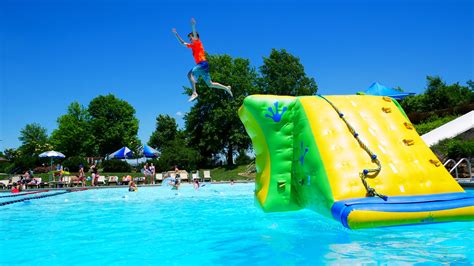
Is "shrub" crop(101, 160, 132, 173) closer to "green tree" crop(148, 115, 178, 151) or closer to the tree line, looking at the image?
the tree line

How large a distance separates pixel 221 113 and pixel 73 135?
24.2m

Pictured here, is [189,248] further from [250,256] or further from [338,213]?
[338,213]

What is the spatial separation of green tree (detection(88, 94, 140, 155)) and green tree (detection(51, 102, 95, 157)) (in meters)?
1.10

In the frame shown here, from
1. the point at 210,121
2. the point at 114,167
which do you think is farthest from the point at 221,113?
the point at 114,167

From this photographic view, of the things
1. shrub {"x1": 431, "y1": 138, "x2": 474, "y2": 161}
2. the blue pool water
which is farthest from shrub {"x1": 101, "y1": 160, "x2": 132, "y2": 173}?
shrub {"x1": 431, "y1": 138, "x2": 474, "y2": 161}

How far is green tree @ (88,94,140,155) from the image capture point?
5053cm

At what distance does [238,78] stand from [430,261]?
36033 mm

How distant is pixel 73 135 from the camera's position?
5178 centimetres

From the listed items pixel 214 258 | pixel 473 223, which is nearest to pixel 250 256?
pixel 214 258

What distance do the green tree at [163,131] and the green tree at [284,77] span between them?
892 inches

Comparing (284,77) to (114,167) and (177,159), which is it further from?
(114,167)

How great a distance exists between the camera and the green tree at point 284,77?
4084 cm

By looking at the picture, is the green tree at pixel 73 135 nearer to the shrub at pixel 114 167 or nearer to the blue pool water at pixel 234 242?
the shrub at pixel 114 167

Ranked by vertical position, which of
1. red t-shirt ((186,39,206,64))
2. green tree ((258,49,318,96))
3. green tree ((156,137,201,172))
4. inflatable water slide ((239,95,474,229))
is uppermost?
green tree ((258,49,318,96))
